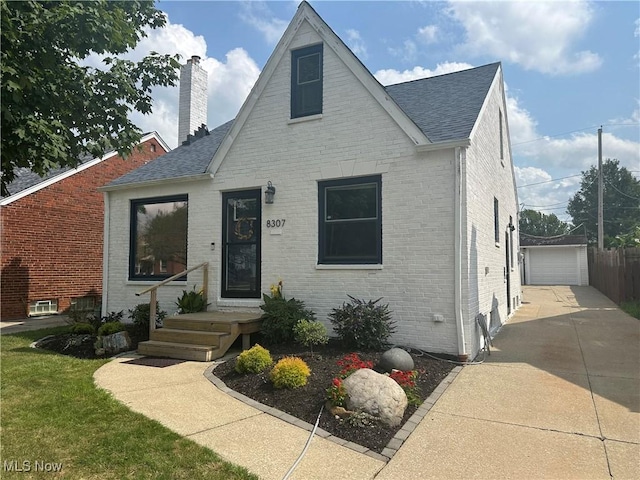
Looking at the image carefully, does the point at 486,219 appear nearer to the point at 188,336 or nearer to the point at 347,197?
the point at 347,197

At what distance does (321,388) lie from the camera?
5.41 m

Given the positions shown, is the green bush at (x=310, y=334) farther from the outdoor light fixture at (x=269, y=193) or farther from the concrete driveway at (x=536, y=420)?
the outdoor light fixture at (x=269, y=193)

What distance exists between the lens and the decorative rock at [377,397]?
14.6 ft

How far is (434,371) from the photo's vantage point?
6.38m

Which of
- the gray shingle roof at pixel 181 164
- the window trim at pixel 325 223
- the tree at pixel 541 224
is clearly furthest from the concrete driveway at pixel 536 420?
the tree at pixel 541 224

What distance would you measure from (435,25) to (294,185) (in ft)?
14.9

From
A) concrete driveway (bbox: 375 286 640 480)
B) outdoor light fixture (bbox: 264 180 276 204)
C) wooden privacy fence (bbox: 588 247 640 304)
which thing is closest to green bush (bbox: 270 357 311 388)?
concrete driveway (bbox: 375 286 640 480)

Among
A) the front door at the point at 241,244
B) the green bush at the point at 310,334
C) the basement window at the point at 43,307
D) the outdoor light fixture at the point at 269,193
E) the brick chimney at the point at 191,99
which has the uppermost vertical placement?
the brick chimney at the point at 191,99

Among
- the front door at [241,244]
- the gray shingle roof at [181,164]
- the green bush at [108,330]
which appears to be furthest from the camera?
the gray shingle roof at [181,164]

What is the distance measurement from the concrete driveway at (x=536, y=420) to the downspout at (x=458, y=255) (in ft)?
1.59

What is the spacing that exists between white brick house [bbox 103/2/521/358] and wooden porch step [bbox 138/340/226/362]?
1.77 meters

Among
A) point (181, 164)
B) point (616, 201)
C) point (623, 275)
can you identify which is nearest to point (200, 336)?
point (181, 164)

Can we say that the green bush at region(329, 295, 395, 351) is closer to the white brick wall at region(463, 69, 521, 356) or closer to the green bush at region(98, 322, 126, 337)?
the white brick wall at region(463, 69, 521, 356)

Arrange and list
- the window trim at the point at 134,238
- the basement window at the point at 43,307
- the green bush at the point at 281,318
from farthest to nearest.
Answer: the basement window at the point at 43,307 < the window trim at the point at 134,238 < the green bush at the point at 281,318
